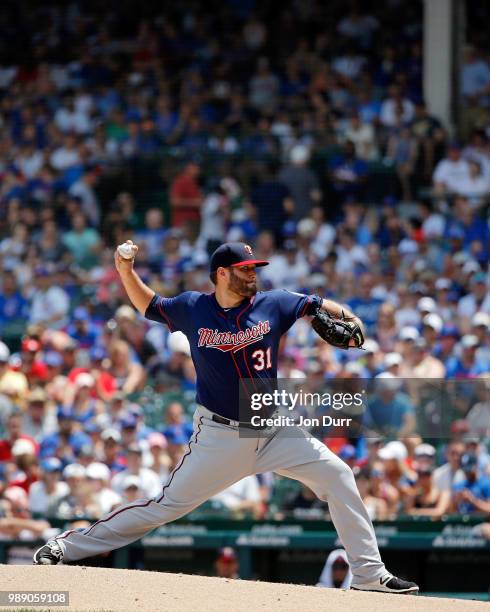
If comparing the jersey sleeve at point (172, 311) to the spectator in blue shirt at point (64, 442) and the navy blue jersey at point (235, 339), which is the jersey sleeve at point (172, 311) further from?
the spectator in blue shirt at point (64, 442)

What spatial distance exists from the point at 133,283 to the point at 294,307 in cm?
75

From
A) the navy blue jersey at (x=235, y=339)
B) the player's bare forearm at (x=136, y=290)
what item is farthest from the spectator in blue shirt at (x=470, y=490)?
the player's bare forearm at (x=136, y=290)

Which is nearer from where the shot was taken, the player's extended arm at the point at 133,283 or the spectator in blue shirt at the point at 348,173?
the player's extended arm at the point at 133,283

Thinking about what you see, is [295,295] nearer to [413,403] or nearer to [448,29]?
[413,403]

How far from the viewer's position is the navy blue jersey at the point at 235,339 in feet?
17.4

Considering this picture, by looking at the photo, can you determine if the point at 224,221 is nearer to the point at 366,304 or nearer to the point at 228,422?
the point at 366,304

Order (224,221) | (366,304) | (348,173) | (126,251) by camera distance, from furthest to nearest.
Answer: (224,221)
(348,173)
(366,304)
(126,251)

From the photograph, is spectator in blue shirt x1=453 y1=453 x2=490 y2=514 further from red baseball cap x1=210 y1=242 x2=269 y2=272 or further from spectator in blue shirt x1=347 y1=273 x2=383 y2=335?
red baseball cap x1=210 y1=242 x2=269 y2=272

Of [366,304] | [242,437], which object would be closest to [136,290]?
[242,437]

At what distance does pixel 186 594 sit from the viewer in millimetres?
5246

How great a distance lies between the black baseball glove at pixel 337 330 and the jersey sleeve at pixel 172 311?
0.60 meters

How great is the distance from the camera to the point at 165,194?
13836 mm

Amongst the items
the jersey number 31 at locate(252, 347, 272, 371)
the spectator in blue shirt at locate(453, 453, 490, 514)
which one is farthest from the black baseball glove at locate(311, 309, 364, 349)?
the spectator in blue shirt at locate(453, 453, 490, 514)

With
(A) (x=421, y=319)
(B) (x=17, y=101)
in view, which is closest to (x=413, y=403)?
(A) (x=421, y=319)
